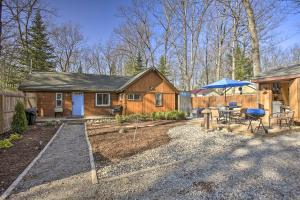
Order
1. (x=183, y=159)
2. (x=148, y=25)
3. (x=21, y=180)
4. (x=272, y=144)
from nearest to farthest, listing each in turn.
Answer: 1. (x=21, y=180)
2. (x=183, y=159)
3. (x=272, y=144)
4. (x=148, y=25)

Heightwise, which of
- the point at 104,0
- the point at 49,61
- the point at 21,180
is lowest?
the point at 21,180

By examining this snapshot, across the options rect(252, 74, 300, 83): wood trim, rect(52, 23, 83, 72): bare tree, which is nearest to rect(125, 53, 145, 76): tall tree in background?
rect(52, 23, 83, 72): bare tree

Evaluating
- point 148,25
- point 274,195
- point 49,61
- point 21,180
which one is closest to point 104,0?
point 148,25

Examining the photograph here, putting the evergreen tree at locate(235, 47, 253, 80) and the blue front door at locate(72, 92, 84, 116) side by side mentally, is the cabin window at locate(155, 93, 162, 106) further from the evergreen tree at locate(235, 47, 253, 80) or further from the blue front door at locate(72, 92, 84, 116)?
the evergreen tree at locate(235, 47, 253, 80)

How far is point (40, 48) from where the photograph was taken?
Result: 29.9 m

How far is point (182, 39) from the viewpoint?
23.7 metres

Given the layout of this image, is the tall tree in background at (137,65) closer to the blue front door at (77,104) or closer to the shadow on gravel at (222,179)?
the blue front door at (77,104)

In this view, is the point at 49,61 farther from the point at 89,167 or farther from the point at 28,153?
the point at 89,167

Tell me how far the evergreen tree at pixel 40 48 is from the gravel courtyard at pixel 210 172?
95.2 feet

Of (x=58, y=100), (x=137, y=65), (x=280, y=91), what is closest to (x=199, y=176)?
(x=280, y=91)

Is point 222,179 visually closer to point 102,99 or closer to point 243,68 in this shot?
point 102,99

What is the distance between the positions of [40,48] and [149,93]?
21.1 m

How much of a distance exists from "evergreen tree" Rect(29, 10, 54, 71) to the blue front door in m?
16.7

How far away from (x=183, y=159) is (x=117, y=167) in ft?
5.54
